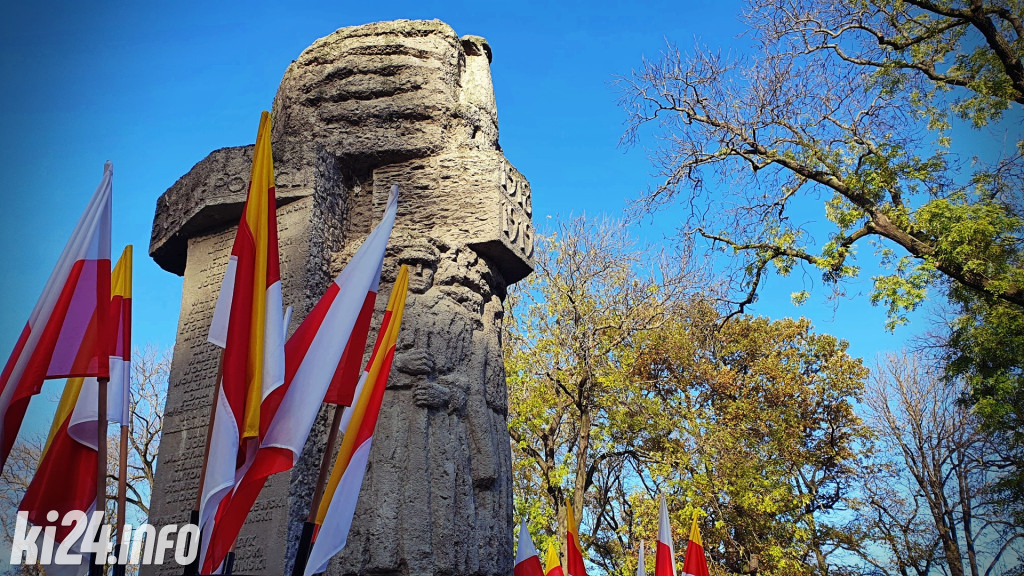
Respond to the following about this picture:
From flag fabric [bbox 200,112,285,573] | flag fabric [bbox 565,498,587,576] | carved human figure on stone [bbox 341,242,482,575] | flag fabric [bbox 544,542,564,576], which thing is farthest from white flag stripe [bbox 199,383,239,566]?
flag fabric [bbox 544,542,564,576]

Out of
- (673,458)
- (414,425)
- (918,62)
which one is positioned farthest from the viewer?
(673,458)

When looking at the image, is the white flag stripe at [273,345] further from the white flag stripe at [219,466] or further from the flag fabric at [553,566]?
the flag fabric at [553,566]

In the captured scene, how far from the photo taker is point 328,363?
3.74 meters

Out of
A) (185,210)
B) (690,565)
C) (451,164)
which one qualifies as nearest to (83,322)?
(185,210)

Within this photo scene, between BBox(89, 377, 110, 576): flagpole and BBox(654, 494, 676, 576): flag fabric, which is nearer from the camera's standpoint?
BBox(89, 377, 110, 576): flagpole

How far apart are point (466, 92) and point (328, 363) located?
3665 millimetres

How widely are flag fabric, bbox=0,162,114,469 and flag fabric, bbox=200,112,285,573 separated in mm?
486

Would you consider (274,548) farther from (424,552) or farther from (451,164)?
(451,164)

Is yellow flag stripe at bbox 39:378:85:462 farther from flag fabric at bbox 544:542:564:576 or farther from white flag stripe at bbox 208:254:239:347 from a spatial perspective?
flag fabric at bbox 544:542:564:576

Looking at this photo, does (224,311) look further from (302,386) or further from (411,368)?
(411,368)

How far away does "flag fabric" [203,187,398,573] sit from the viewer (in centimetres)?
333

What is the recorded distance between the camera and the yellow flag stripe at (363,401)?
3977 millimetres

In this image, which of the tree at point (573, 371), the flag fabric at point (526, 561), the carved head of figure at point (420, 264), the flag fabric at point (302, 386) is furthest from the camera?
the tree at point (573, 371)

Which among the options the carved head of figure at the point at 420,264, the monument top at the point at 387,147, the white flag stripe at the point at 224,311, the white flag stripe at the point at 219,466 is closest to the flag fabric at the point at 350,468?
the white flag stripe at the point at 219,466
